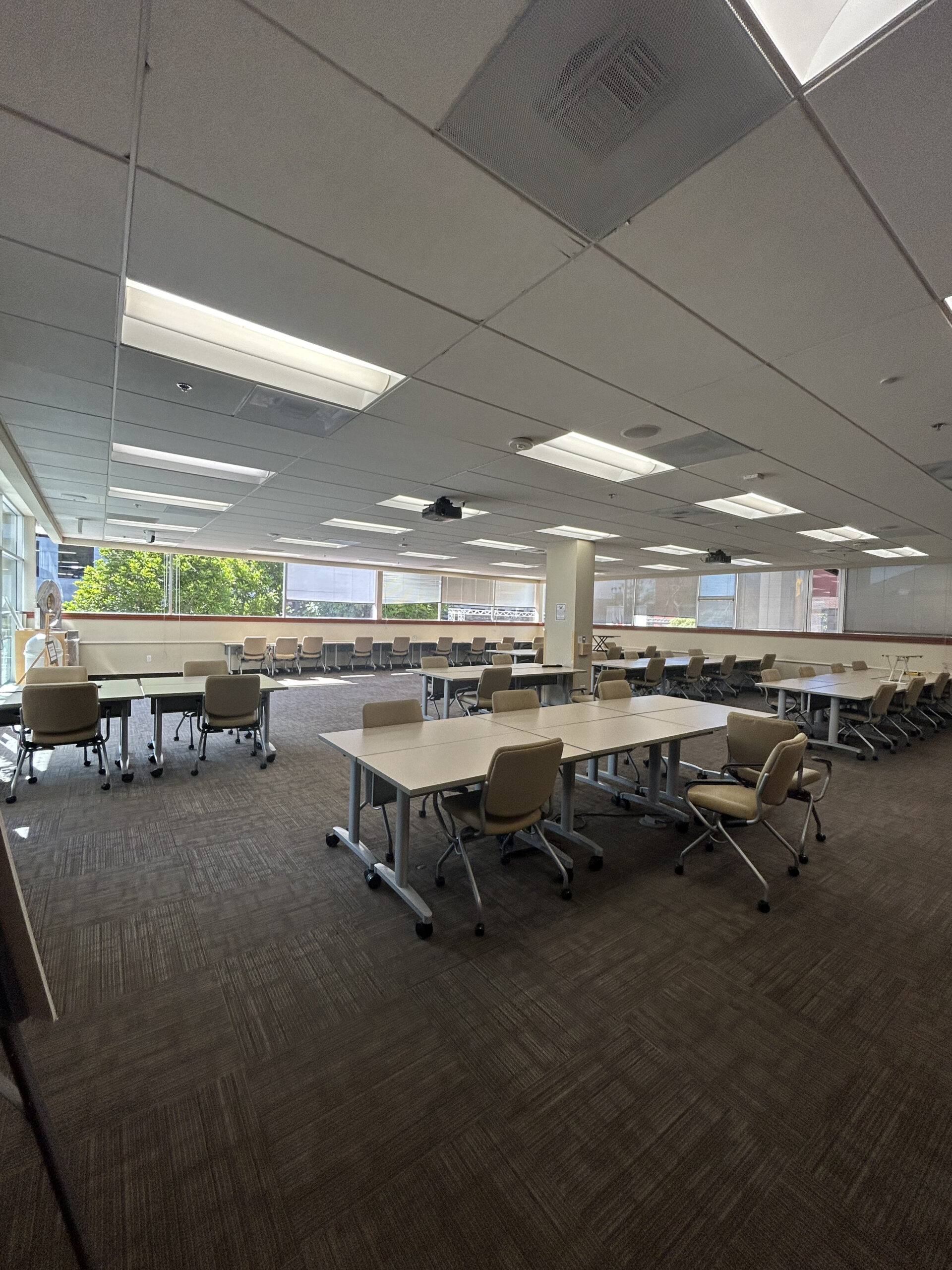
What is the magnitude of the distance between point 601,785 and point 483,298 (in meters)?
3.68

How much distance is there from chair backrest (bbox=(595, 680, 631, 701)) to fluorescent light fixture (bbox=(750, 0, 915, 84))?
423cm

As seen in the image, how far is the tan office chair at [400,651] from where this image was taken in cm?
1375

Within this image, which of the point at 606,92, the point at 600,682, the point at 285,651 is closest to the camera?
the point at 606,92

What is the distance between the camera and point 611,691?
503 cm

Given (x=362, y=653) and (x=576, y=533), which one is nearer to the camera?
(x=576, y=533)

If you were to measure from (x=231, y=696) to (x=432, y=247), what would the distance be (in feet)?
13.0

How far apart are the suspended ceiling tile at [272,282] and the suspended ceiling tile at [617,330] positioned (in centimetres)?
37

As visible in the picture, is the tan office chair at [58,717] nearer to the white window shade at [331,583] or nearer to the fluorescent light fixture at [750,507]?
the fluorescent light fixture at [750,507]

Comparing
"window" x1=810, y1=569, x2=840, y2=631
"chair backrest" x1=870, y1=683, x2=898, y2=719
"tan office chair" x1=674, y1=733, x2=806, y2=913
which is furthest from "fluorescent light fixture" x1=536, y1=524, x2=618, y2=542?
"window" x1=810, y1=569, x2=840, y2=631

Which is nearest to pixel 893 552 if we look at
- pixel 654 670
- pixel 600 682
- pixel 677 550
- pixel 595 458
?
pixel 677 550

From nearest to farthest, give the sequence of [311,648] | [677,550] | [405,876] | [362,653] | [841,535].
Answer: [405,876], [841,535], [677,550], [311,648], [362,653]

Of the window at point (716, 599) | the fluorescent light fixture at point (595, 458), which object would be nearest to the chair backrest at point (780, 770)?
the fluorescent light fixture at point (595, 458)

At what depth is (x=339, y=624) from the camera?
1347cm

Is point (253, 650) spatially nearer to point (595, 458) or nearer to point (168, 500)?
point (168, 500)
